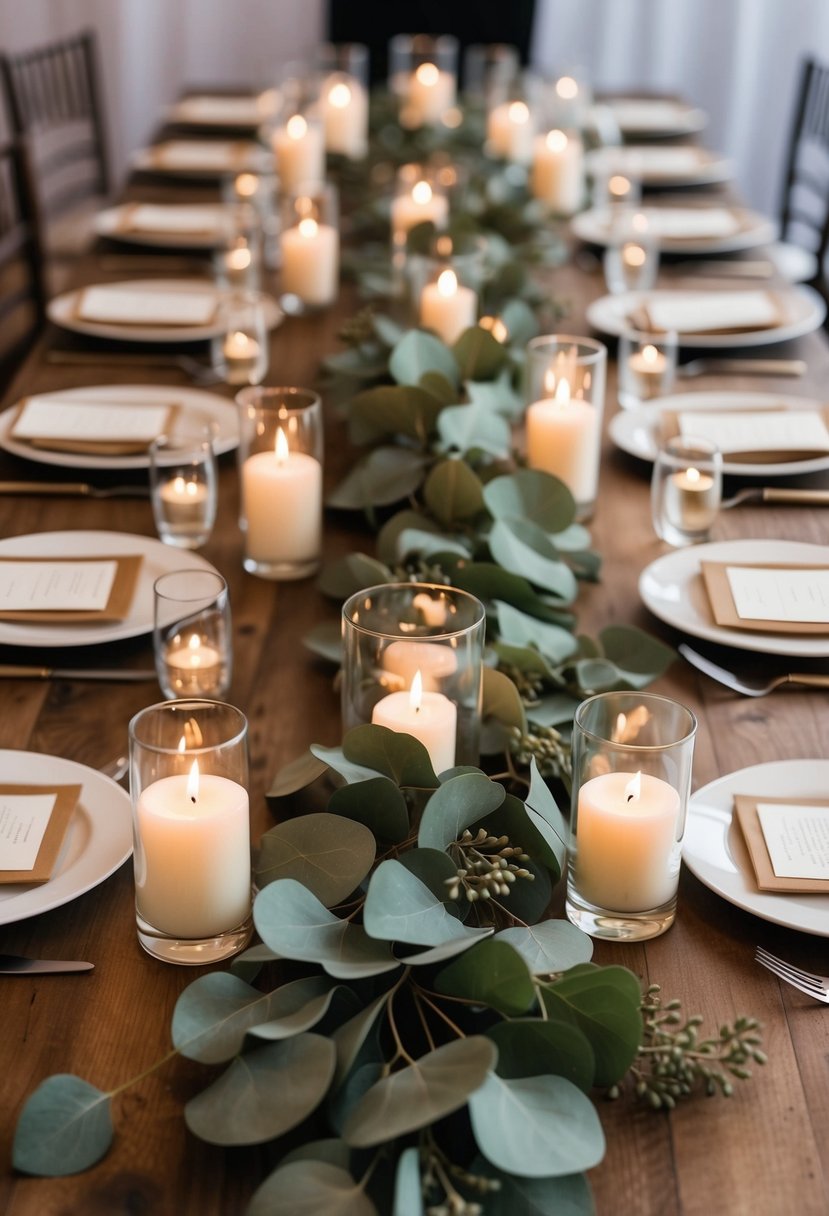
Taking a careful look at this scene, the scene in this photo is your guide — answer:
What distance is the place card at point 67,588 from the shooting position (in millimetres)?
1312

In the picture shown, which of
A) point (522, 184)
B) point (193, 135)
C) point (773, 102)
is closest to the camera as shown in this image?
point (522, 184)

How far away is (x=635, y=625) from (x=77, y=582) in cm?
54

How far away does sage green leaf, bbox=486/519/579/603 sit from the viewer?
4.21 feet

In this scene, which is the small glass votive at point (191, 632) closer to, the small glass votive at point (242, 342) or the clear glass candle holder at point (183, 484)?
the clear glass candle holder at point (183, 484)

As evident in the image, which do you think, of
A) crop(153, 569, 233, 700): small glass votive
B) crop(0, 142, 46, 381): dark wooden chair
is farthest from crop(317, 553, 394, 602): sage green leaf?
crop(0, 142, 46, 381): dark wooden chair

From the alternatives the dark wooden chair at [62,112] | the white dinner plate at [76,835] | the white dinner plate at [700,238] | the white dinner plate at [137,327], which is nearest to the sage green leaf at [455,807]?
the white dinner plate at [76,835]

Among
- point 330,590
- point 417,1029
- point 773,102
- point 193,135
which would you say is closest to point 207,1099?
point 417,1029

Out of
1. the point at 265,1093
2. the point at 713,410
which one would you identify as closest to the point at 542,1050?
the point at 265,1093

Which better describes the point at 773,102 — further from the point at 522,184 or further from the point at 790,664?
the point at 790,664

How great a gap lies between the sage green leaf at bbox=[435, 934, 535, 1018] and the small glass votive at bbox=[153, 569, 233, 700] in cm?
49

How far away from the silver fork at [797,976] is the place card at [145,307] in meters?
1.46

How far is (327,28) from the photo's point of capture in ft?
14.9

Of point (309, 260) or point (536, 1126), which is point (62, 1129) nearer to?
point (536, 1126)

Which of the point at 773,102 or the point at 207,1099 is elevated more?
the point at 207,1099
